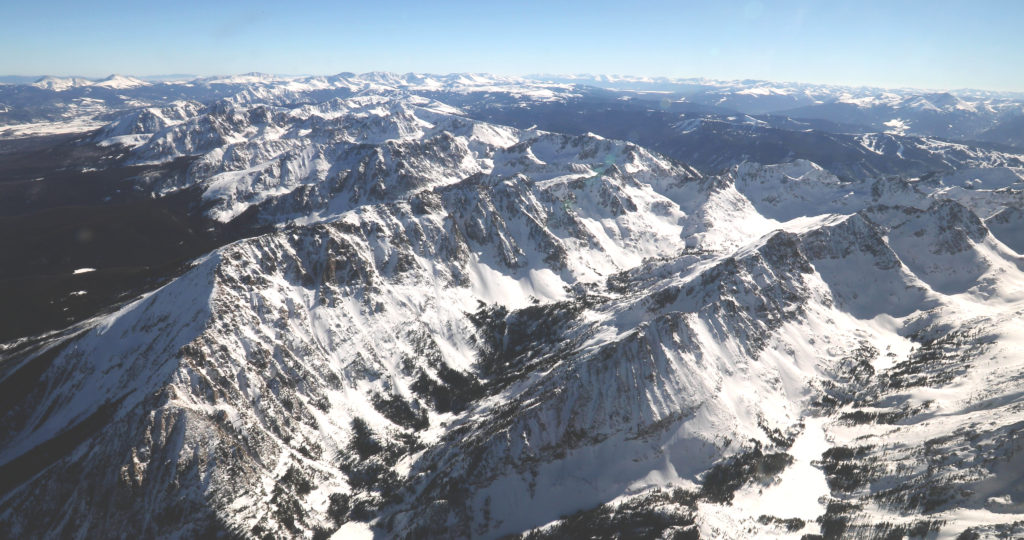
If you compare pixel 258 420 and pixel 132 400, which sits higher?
pixel 132 400

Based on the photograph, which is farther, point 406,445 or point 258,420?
point 406,445

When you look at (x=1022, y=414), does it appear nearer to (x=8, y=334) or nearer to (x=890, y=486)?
(x=890, y=486)

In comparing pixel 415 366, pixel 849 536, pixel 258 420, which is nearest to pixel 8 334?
pixel 258 420

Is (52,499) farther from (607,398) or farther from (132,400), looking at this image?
(607,398)

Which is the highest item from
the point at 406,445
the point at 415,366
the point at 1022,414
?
the point at 1022,414

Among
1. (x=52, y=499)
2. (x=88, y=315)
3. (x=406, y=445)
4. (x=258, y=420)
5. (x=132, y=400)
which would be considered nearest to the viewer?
(x=52, y=499)

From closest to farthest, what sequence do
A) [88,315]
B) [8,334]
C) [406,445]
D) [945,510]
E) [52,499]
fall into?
[945,510] → [52,499] → [406,445] → [8,334] → [88,315]

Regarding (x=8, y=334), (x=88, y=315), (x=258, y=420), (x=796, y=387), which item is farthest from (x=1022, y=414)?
(x=8, y=334)

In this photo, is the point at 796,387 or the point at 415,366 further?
the point at 415,366

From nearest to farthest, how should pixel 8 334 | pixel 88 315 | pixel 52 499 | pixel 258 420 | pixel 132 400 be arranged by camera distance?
pixel 52 499
pixel 132 400
pixel 258 420
pixel 8 334
pixel 88 315
